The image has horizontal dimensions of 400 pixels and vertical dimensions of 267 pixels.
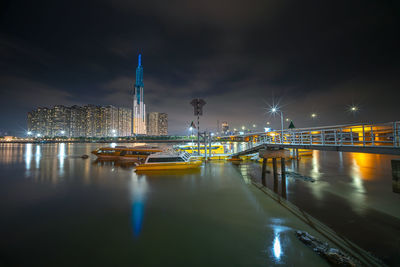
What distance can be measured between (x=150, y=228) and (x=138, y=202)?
13.5ft

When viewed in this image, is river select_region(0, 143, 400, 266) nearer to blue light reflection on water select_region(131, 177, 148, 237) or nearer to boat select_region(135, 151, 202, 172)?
blue light reflection on water select_region(131, 177, 148, 237)

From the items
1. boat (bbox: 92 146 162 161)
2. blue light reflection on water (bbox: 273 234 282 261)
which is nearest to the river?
blue light reflection on water (bbox: 273 234 282 261)

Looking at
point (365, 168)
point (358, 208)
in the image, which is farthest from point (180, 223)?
point (365, 168)

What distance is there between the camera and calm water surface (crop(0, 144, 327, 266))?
20.4 ft

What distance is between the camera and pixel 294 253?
6.23 metres

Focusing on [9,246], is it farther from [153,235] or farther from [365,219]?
[365,219]

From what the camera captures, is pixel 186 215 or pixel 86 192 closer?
pixel 186 215

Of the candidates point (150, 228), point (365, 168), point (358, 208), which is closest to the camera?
point (150, 228)

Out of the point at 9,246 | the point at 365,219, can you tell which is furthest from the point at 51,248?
the point at 365,219

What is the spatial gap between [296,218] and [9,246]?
43.9 feet

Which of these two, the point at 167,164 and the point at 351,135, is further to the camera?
the point at 167,164

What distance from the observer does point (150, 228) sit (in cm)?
855

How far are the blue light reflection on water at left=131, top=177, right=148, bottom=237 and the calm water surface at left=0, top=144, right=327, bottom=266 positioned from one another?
54mm

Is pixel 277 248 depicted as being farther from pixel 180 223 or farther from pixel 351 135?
pixel 351 135
